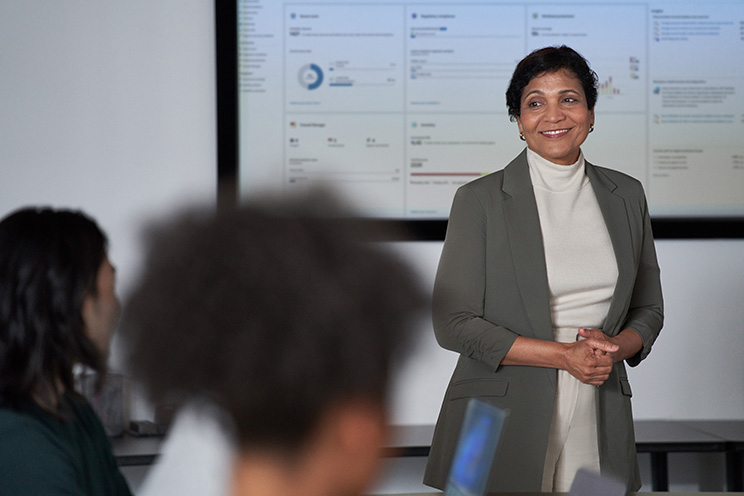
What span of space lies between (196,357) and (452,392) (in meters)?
1.49

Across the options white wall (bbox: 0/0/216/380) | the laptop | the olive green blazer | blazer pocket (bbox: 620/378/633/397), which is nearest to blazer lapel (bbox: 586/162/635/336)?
the olive green blazer

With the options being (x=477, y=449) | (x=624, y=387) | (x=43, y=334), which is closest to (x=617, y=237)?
(x=624, y=387)

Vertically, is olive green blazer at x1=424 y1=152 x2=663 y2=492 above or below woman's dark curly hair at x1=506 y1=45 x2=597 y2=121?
below

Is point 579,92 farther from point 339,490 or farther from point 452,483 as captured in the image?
point 339,490

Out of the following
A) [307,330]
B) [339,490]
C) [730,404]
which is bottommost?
[730,404]

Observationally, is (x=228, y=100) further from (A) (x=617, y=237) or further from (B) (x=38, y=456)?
(B) (x=38, y=456)

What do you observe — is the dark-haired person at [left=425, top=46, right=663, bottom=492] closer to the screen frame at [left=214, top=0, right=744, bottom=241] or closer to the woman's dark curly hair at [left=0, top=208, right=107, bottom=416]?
the woman's dark curly hair at [left=0, top=208, right=107, bottom=416]

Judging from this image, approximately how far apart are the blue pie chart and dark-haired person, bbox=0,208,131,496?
2061 mm

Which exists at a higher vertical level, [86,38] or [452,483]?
[86,38]

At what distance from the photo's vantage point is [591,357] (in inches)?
68.6

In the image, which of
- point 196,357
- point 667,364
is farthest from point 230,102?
point 196,357

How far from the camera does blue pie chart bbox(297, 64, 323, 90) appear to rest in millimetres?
3176

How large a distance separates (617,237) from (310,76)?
1.63m

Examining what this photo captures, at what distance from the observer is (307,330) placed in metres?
A: 0.47
